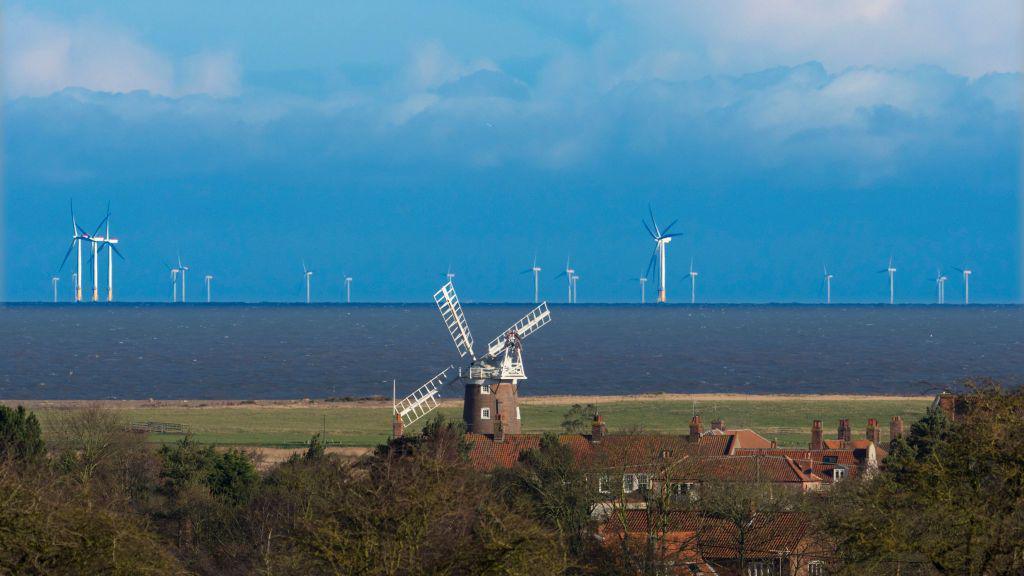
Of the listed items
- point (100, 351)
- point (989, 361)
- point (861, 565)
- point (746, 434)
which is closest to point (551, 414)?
point (746, 434)

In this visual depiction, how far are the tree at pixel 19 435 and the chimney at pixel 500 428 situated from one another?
56.5ft

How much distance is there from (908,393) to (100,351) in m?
113

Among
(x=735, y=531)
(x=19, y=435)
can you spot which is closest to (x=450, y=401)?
(x=19, y=435)

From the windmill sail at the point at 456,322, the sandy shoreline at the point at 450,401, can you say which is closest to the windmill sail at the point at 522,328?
the windmill sail at the point at 456,322

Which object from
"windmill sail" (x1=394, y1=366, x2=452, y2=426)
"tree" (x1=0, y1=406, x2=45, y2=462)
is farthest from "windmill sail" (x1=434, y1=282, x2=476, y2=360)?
"tree" (x1=0, y1=406, x2=45, y2=462)

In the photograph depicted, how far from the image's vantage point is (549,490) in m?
41.9

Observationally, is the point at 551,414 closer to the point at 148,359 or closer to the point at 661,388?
the point at 661,388

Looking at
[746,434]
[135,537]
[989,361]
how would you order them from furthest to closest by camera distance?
1. [989,361]
2. [746,434]
3. [135,537]

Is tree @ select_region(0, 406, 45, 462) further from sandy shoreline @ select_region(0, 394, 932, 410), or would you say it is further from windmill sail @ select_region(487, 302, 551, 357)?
sandy shoreline @ select_region(0, 394, 932, 410)

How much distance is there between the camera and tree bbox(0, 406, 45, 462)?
49688 millimetres

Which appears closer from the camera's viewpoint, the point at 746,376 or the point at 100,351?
the point at 746,376

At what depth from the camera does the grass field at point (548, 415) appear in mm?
82812

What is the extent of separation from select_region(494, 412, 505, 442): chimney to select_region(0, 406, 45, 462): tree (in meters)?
17.2

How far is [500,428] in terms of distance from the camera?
61.8 metres
